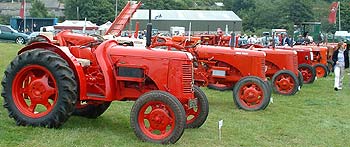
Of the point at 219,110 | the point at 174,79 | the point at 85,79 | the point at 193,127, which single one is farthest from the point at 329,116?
the point at 85,79

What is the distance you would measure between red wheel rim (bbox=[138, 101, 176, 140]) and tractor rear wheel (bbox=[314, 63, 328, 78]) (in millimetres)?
13798

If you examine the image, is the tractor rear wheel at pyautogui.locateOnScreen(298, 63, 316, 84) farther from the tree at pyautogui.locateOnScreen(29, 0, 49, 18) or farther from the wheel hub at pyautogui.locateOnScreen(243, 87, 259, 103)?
the tree at pyautogui.locateOnScreen(29, 0, 49, 18)

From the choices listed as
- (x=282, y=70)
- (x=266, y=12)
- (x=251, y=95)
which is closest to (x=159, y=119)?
(x=251, y=95)

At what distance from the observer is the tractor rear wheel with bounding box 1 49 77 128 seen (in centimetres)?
717

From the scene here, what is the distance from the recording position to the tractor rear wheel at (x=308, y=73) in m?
17.8

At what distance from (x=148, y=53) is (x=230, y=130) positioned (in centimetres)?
195

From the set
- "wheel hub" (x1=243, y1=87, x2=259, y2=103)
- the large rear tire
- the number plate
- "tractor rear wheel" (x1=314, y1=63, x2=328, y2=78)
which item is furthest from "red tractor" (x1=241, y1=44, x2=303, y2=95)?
the large rear tire

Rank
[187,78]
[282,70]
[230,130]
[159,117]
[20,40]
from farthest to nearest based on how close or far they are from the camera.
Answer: [20,40]
[282,70]
[230,130]
[187,78]
[159,117]

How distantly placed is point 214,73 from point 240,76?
587 mm

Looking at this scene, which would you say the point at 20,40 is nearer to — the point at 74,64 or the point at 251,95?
the point at 251,95

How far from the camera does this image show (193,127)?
8.19 meters

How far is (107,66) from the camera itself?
737cm

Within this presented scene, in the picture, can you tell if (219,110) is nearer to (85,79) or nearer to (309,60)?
(85,79)

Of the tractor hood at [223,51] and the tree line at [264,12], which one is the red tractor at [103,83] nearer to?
the tractor hood at [223,51]
